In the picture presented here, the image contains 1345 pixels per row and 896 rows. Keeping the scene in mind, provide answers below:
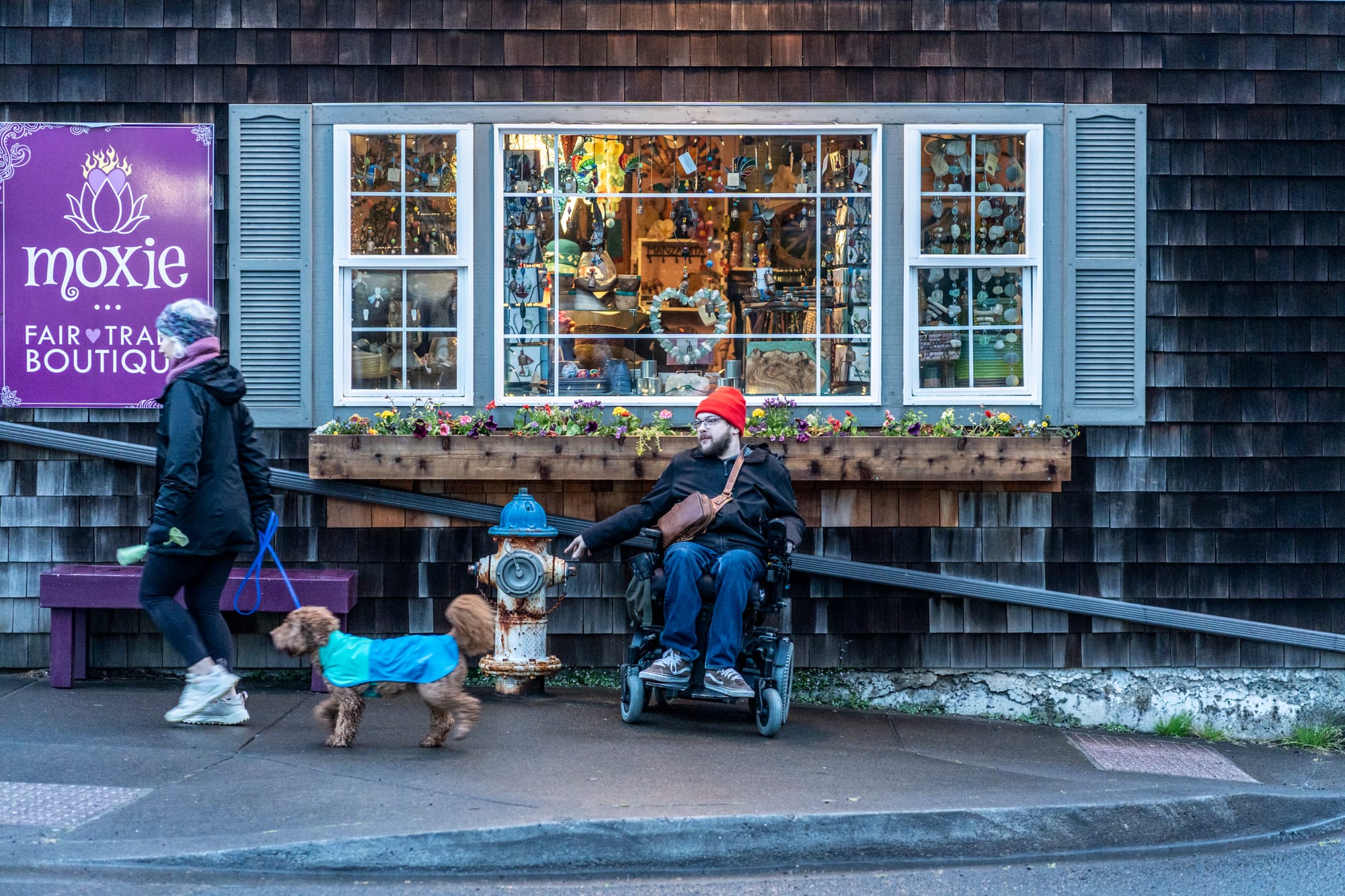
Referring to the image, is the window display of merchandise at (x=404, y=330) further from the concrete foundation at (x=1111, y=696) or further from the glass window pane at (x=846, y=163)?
the concrete foundation at (x=1111, y=696)

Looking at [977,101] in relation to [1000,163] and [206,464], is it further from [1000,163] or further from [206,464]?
[206,464]

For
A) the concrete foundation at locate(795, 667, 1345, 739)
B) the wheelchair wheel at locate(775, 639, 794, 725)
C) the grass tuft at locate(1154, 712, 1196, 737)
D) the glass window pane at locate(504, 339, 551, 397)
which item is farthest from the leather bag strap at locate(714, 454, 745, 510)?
the grass tuft at locate(1154, 712, 1196, 737)

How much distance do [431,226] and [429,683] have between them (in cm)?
261

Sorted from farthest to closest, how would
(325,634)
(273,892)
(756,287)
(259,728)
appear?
1. (756,287)
2. (259,728)
3. (325,634)
4. (273,892)

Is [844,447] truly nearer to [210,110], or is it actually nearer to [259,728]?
[259,728]

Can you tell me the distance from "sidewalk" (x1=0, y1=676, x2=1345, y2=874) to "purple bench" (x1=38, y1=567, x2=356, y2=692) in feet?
1.11

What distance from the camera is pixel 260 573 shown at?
6625 mm

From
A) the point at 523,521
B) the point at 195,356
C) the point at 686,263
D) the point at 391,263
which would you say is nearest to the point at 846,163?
the point at 686,263

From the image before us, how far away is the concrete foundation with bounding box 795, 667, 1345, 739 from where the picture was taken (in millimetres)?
7000

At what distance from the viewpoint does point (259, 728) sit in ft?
19.0

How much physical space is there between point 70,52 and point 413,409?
2441mm

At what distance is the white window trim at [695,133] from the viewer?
22.4 feet

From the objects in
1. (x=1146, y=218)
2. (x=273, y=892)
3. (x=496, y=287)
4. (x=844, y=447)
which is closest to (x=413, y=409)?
(x=496, y=287)

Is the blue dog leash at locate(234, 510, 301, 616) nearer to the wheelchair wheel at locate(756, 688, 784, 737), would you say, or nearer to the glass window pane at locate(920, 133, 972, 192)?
the wheelchair wheel at locate(756, 688, 784, 737)
